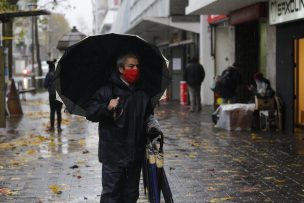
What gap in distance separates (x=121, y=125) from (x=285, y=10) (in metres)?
10.2

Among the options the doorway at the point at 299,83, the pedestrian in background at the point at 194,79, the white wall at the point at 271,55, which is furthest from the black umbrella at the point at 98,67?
the pedestrian in background at the point at 194,79

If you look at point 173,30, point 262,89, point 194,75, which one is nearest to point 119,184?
point 262,89

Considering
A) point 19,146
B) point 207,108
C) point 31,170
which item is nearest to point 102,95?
point 31,170

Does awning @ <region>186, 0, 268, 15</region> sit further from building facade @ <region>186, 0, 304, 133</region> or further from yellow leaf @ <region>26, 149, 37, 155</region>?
yellow leaf @ <region>26, 149, 37, 155</region>

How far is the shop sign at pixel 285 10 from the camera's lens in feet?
45.7

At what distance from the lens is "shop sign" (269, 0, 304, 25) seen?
45.7 ft

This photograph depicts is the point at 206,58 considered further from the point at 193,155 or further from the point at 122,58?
the point at 122,58

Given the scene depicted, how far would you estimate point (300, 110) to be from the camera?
15422mm

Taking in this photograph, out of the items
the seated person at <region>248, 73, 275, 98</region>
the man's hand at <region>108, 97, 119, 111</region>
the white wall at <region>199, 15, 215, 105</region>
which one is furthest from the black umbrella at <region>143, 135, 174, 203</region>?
the white wall at <region>199, 15, 215, 105</region>

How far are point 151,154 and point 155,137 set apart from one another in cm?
16

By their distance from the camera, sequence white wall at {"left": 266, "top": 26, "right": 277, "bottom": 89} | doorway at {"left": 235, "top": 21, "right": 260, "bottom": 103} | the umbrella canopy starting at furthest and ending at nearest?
the umbrella canopy, doorway at {"left": 235, "top": 21, "right": 260, "bottom": 103}, white wall at {"left": 266, "top": 26, "right": 277, "bottom": 89}

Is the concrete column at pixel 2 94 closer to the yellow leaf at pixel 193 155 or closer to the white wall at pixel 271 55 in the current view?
the yellow leaf at pixel 193 155

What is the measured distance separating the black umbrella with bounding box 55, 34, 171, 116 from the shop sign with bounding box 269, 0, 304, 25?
855cm

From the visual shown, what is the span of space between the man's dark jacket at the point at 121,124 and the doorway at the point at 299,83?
10.1m
